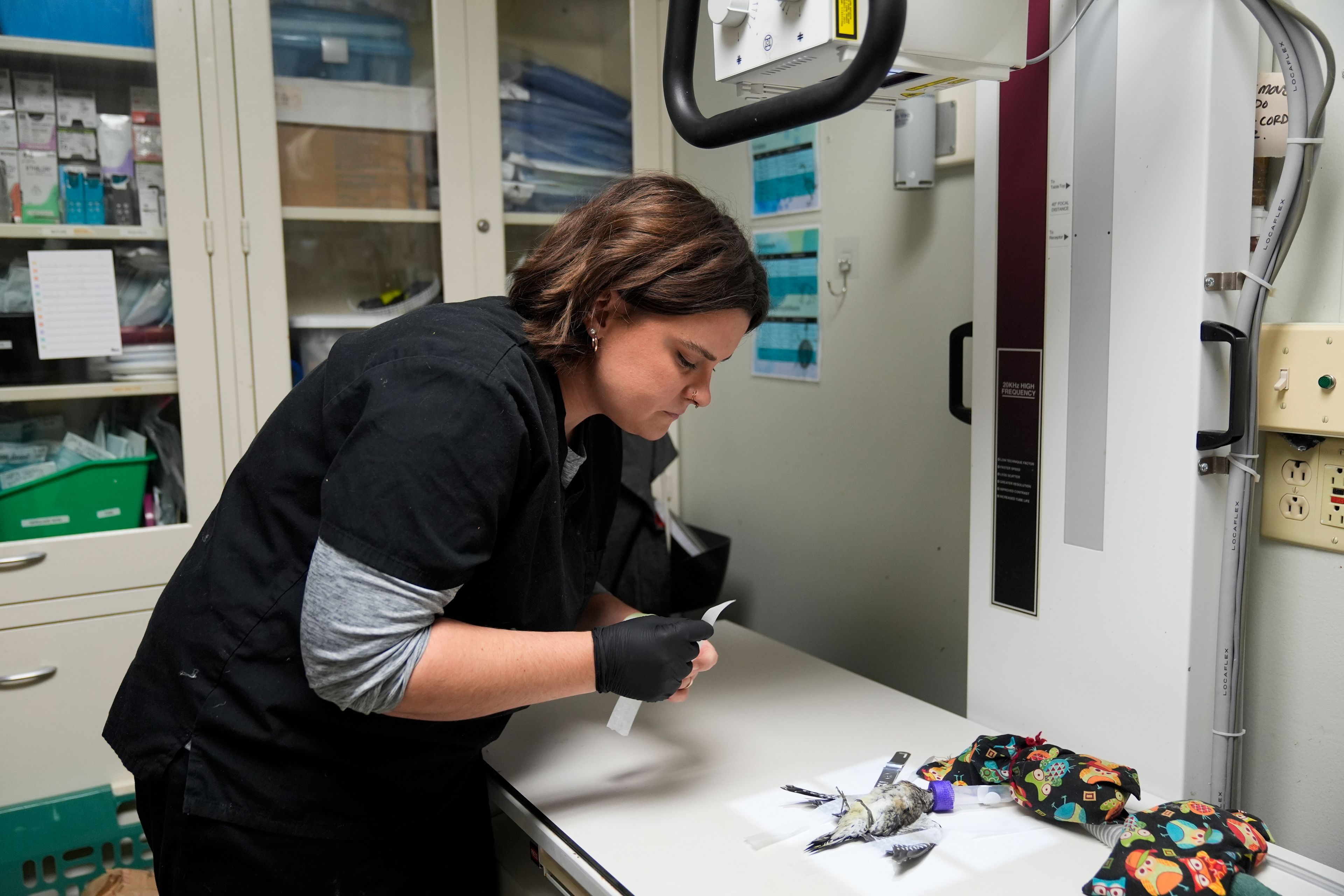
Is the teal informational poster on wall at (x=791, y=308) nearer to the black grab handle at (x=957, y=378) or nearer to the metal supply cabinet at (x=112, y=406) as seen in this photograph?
the black grab handle at (x=957, y=378)

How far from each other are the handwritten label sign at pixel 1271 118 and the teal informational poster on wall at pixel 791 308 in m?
0.89

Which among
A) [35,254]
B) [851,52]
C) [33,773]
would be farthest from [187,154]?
[851,52]

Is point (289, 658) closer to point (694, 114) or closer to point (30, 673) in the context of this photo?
point (694, 114)

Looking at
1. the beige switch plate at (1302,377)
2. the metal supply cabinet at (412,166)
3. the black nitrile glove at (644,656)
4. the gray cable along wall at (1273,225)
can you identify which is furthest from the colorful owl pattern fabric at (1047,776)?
the metal supply cabinet at (412,166)

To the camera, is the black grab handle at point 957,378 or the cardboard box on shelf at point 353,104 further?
the cardboard box on shelf at point 353,104

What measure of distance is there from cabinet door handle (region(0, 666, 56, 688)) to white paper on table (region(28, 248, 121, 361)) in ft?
1.87

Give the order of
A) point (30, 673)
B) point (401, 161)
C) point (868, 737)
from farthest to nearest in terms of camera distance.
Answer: point (401, 161)
point (30, 673)
point (868, 737)

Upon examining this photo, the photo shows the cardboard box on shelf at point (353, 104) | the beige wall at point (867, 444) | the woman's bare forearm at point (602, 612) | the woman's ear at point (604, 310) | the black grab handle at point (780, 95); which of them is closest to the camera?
the black grab handle at point (780, 95)

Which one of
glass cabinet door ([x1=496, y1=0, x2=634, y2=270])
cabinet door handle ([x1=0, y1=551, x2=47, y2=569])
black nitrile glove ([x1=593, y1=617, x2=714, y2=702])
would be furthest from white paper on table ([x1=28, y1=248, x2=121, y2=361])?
black nitrile glove ([x1=593, y1=617, x2=714, y2=702])

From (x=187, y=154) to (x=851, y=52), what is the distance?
1.38 m

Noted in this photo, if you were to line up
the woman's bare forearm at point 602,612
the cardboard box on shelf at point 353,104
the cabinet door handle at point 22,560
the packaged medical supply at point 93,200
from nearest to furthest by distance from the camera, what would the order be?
the woman's bare forearm at point 602,612, the cabinet door handle at point 22,560, the packaged medical supply at point 93,200, the cardboard box on shelf at point 353,104

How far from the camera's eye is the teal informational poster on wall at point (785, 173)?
1.84 metres

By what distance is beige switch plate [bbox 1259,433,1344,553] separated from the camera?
1067 millimetres

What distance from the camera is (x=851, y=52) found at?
0.94 metres
